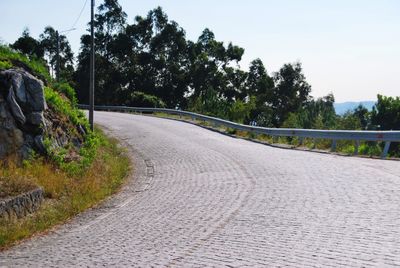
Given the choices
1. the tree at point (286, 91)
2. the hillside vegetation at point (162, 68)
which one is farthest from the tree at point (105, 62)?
the tree at point (286, 91)

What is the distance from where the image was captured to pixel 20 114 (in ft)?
37.5

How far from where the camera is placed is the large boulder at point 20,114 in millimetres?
11086

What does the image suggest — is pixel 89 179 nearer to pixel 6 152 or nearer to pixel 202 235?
pixel 6 152

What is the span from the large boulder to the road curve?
2.80 metres

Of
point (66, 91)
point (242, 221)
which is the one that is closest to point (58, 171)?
point (242, 221)

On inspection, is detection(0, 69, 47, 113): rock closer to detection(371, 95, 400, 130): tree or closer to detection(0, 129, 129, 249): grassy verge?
detection(0, 129, 129, 249): grassy verge

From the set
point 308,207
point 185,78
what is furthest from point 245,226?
point 185,78

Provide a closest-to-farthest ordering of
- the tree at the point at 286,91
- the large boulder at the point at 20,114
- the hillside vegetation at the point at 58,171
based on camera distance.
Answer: the hillside vegetation at the point at 58,171, the large boulder at the point at 20,114, the tree at the point at 286,91

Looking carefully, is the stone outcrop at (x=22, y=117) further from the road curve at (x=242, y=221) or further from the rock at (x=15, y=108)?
the road curve at (x=242, y=221)

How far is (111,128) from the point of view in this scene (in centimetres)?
2512

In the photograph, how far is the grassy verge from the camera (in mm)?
7812

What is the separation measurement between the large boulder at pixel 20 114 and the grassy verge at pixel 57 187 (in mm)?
597

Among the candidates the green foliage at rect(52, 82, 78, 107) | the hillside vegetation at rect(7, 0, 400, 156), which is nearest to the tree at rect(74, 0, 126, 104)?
the hillside vegetation at rect(7, 0, 400, 156)

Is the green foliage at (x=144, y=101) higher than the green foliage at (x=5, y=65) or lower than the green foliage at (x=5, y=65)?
lower
